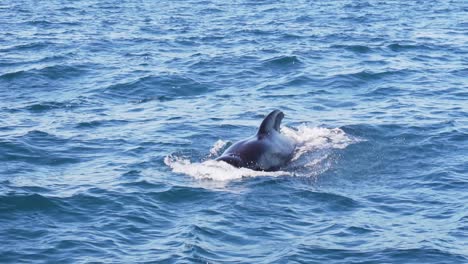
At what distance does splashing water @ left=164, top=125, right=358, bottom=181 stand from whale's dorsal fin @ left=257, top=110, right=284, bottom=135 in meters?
0.81

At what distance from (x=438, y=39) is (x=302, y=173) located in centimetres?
2059

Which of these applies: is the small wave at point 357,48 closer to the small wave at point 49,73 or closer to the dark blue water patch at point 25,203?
the small wave at point 49,73

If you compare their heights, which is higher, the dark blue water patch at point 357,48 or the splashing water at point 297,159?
the splashing water at point 297,159

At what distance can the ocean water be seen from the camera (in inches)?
620

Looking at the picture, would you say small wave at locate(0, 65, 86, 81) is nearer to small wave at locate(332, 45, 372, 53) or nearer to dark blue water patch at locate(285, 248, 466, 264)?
small wave at locate(332, 45, 372, 53)

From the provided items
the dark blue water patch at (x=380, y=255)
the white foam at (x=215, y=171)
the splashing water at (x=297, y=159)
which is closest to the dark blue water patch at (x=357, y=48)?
the splashing water at (x=297, y=159)

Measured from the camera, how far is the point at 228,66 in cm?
3328

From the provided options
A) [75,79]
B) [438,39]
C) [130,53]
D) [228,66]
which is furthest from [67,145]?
[438,39]

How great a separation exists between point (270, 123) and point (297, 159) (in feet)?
3.65

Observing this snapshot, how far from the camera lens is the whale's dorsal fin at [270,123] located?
21.6m

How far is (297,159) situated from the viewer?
21.4 m

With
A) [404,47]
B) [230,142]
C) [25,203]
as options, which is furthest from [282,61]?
[25,203]

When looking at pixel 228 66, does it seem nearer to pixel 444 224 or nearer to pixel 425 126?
pixel 425 126

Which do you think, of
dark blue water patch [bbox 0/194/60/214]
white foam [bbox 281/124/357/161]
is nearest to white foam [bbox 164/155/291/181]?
white foam [bbox 281/124/357/161]
